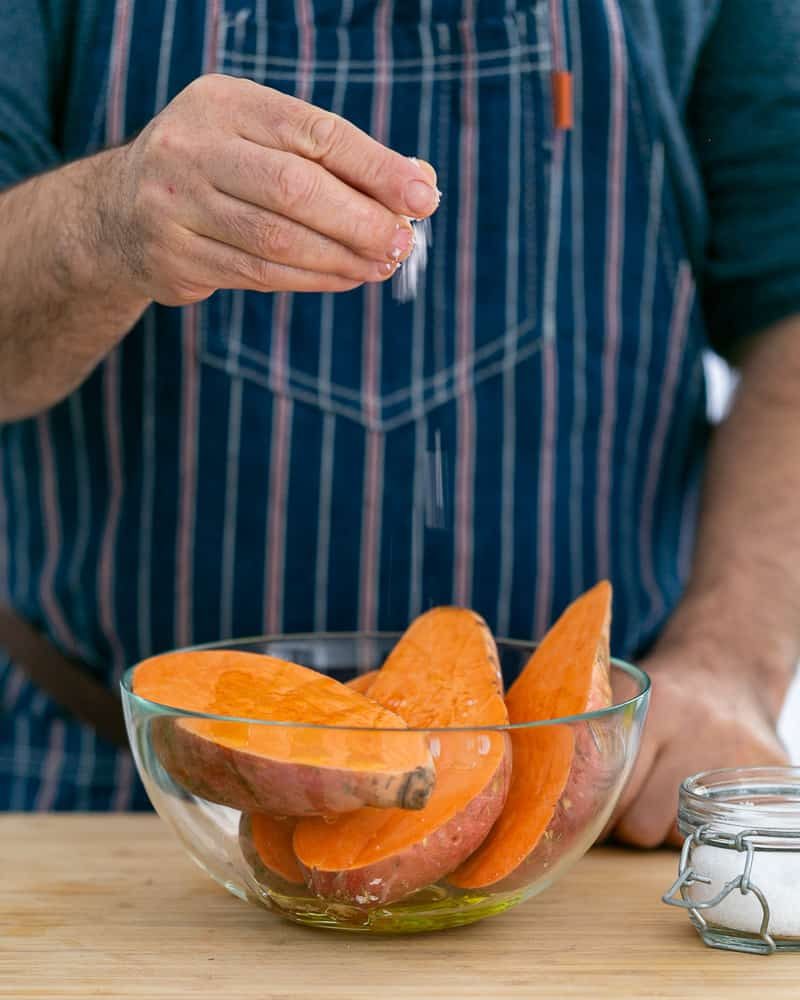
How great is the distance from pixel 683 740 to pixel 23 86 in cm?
72

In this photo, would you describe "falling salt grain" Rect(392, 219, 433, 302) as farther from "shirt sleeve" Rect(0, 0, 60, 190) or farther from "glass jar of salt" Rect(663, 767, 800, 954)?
"glass jar of salt" Rect(663, 767, 800, 954)

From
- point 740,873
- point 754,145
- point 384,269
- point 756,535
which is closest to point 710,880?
point 740,873

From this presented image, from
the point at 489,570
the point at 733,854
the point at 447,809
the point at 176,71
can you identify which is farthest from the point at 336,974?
the point at 176,71

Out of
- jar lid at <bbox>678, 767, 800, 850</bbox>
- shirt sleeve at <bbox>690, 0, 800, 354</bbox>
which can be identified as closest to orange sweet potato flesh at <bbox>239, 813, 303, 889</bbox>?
jar lid at <bbox>678, 767, 800, 850</bbox>

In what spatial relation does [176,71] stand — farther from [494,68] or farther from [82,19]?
[494,68]

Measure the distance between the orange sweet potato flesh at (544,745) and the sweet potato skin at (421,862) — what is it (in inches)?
0.9

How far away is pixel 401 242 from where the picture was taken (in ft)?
2.30

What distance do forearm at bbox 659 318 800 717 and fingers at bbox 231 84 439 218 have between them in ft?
→ 1.78

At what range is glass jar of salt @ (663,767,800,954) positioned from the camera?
25.1 inches

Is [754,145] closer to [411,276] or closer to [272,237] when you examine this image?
[411,276]

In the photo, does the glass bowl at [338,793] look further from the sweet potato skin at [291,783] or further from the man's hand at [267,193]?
the man's hand at [267,193]

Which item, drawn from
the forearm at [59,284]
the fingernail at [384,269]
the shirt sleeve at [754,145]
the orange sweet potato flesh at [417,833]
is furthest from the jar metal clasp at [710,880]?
the shirt sleeve at [754,145]

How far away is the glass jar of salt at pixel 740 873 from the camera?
2.09 ft

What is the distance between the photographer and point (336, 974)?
2.06 feet
